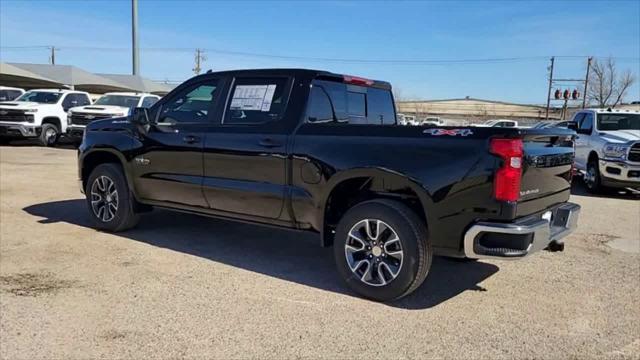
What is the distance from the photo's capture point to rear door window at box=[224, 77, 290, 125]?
524cm

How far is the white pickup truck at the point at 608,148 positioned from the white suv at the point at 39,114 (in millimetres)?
16468

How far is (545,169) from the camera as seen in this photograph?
4.46m

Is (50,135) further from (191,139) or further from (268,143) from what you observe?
(268,143)

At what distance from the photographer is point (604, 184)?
38.2 feet

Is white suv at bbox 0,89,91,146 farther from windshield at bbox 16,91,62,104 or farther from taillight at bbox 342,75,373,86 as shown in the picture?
taillight at bbox 342,75,373,86

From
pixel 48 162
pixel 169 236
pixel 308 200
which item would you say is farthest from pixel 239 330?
pixel 48 162

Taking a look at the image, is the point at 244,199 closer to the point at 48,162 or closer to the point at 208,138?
the point at 208,138

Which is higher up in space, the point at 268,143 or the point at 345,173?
the point at 268,143

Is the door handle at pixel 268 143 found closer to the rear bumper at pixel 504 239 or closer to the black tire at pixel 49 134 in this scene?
the rear bumper at pixel 504 239

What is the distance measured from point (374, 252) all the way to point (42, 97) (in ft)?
61.9

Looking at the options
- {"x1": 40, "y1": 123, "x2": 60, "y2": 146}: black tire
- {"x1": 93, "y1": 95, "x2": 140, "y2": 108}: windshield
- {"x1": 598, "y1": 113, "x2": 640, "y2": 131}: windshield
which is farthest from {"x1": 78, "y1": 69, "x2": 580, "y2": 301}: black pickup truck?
{"x1": 40, "y1": 123, "x2": 60, "y2": 146}: black tire

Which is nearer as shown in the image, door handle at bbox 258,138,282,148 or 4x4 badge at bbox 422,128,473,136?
4x4 badge at bbox 422,128,473,136

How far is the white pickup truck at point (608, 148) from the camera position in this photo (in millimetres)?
11141

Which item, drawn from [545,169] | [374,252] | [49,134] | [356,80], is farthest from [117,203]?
[49,134]
